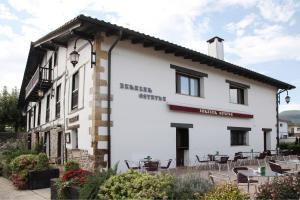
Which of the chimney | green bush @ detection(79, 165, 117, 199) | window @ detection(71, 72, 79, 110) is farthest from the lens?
the chimney

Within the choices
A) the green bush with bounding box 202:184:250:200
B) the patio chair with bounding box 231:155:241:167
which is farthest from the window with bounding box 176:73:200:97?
the green bush with bounding box 202:184:250:200

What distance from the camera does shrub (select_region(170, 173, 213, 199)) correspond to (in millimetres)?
6121

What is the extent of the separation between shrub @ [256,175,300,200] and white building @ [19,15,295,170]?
607 cm

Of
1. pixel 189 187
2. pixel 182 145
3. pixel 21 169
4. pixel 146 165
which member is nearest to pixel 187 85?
pixel 182 145

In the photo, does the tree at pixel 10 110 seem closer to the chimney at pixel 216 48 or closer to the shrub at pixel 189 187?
the chimney at pixel 216 48

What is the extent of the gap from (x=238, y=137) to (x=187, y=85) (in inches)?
180

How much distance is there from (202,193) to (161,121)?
6.64 metres

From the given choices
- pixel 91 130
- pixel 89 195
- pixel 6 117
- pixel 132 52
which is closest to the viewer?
pixel 89 195

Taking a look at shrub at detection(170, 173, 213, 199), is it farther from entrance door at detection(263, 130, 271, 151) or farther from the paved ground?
entrance door at detection(263, 130, 271, 151)

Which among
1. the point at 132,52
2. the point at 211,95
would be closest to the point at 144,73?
the point at 132,52

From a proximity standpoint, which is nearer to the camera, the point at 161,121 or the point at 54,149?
the point at 161,121

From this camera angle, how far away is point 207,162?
14.2m

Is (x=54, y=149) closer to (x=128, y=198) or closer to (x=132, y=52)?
(x=132, y=52)

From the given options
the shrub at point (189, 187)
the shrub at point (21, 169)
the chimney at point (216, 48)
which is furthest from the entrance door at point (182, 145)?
the shrub at point (189, 187)
